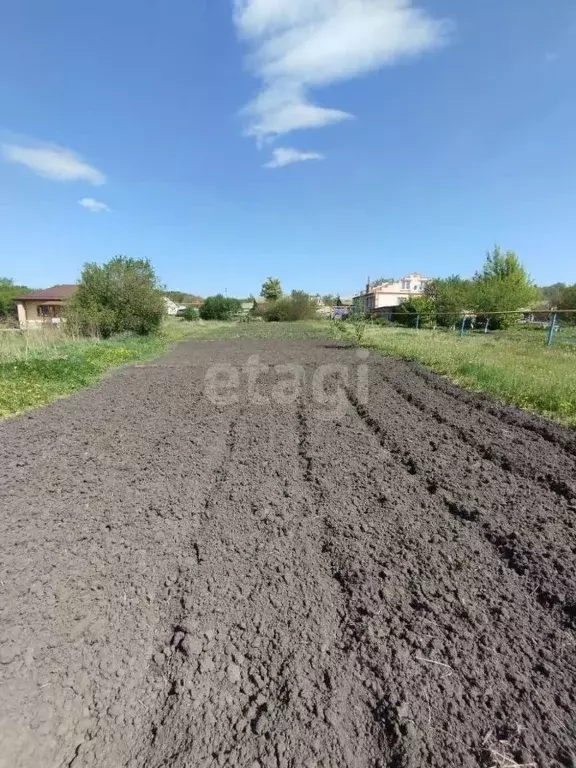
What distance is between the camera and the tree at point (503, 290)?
29828mm

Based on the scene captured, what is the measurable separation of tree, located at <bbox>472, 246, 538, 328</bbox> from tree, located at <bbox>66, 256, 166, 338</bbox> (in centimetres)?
2220

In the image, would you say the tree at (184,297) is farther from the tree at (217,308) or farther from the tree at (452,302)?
the tree at (452,302)

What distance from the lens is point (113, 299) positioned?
64.5 feet

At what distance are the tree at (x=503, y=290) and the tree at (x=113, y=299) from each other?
22198 millimetres

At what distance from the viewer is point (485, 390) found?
7121mm

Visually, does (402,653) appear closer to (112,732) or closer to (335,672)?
(335,672)

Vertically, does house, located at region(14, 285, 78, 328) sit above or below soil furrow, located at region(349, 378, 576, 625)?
above

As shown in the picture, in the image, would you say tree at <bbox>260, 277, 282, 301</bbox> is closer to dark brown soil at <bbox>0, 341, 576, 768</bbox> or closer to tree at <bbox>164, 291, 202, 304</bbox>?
tree at <bbox>164, 291, 202, 304</bbox>

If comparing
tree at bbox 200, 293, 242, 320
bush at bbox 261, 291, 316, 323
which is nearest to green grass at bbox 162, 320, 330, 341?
bush at bbox 261, 291, 316, 323

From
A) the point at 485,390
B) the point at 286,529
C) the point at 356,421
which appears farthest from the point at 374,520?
the point at 485,390

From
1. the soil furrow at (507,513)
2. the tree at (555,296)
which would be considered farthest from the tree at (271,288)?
the soil furrow at (507,513)

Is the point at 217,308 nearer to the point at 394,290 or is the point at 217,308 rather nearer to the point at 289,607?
the point at 394,290

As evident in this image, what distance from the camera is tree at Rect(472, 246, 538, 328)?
97.9 feet

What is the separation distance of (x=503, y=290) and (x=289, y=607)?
34.8 metres
